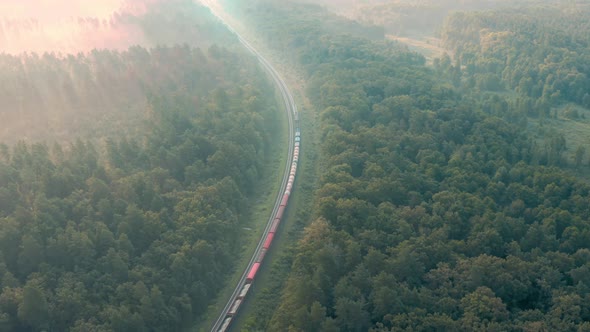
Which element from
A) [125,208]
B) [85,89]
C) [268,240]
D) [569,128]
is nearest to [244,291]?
[268,240]

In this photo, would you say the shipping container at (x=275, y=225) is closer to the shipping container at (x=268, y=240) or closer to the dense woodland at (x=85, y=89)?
the shipping container at (x=268, y=240)

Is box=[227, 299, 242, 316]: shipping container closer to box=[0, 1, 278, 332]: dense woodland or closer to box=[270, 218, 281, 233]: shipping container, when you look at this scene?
box=[0, 1, 278, 332]: dense woodland

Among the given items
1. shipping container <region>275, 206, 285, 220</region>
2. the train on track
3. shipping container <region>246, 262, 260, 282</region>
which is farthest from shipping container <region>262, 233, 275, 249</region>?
shipping container <region>275, 206, 285, 220</region>

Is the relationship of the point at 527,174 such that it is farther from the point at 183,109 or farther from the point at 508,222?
the point at 183,109

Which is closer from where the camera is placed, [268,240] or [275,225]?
[268,240]

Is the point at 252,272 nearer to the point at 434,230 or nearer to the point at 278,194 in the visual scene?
the point at 278,194
